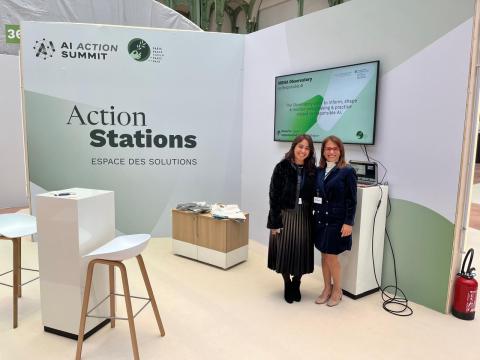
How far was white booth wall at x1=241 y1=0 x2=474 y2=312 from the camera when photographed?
2.84 m

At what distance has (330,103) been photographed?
3.66 meters

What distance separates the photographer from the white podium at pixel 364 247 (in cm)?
313

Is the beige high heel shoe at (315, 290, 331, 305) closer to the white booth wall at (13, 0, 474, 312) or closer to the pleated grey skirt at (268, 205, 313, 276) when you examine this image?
the pleated grey skirt at (268, 205, 313, 276)

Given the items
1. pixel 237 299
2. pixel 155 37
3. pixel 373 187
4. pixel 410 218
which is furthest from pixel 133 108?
pixel 410 218

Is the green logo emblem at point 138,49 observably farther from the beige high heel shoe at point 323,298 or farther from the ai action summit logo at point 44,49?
the beige high heel shoe at point 323,298

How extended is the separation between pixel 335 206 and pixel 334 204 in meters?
0.02

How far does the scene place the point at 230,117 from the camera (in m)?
4.88

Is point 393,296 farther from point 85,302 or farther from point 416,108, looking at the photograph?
point 85,302

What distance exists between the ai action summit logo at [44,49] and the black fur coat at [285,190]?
10.3 ft

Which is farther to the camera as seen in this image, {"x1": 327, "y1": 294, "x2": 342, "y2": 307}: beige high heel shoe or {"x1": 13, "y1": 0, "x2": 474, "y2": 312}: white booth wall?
{"x1": 327, "y1": 294, "x2": 342, "y2": 307}: beige high heel shoe

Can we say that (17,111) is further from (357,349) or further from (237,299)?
(357,349)

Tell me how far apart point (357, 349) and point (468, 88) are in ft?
6.67

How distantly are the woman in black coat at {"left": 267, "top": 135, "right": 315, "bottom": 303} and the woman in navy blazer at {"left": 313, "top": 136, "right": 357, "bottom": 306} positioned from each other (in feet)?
0.28

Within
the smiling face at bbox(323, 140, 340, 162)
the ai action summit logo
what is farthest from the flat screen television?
the ai action summit logo
